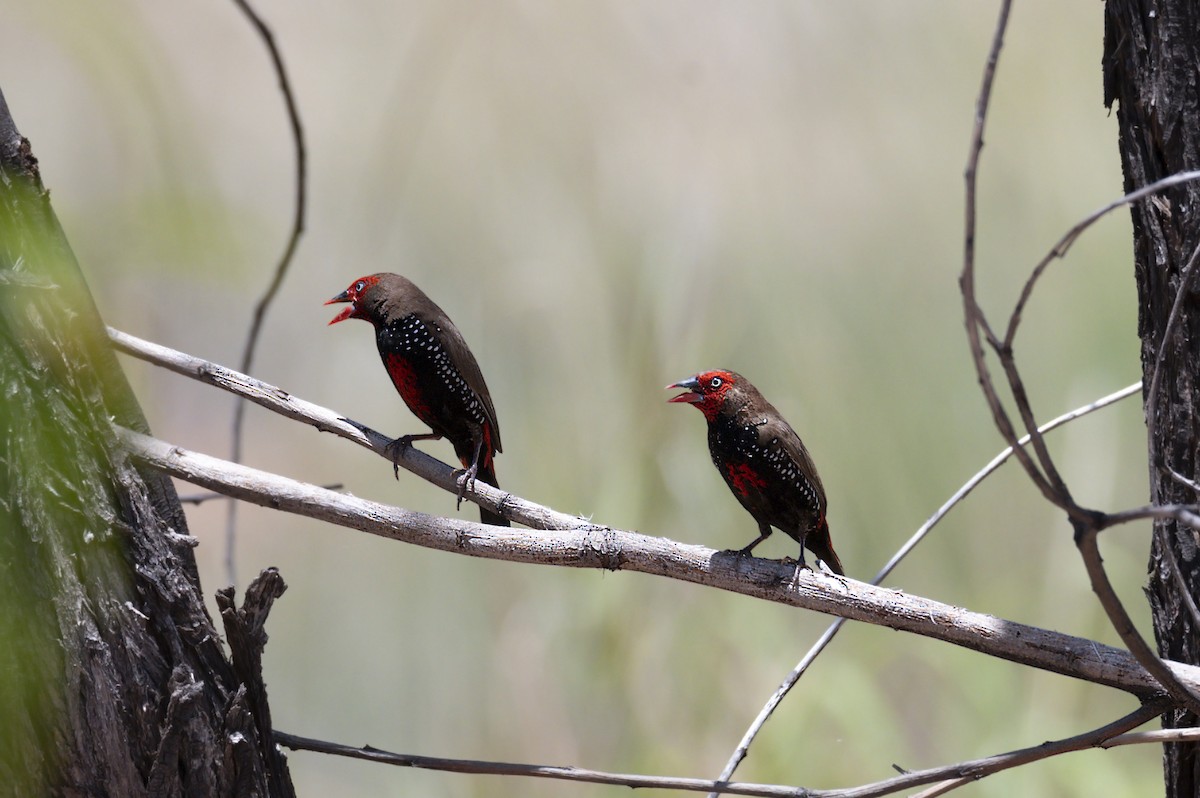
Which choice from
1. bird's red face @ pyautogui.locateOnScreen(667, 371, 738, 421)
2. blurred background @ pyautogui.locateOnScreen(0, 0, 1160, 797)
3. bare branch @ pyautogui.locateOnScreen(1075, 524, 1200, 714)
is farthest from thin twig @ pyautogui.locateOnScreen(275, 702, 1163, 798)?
blurred background @ pyautogui.locateOnScreen(0, 0, 1160, 797)

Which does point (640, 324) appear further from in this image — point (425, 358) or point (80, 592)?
point (80, 592)

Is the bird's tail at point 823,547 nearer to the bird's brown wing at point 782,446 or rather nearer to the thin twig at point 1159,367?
the bird's brown wing at point 782,446

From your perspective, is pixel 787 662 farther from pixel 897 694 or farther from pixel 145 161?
pixel 145 161

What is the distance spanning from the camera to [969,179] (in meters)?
1.27

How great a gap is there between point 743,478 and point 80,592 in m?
1.57

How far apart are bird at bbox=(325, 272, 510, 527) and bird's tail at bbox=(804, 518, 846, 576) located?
89 cm

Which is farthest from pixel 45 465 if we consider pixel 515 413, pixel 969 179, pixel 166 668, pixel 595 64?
pixel 595 64

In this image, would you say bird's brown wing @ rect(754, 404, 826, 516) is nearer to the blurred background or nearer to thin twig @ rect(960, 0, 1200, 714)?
thin twig @ rect(960, 0, 1200, 714)

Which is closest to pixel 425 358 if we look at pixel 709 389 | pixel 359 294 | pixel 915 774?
pixel 359 294

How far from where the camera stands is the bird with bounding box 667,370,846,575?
258 centimetres

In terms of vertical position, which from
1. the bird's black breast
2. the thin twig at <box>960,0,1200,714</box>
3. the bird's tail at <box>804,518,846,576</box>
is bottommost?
the thin twig at <box>960,0,1200,714</box>

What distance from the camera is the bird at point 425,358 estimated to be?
300cm

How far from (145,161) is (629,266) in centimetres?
231

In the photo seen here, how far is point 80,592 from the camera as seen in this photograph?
171 centimetres
